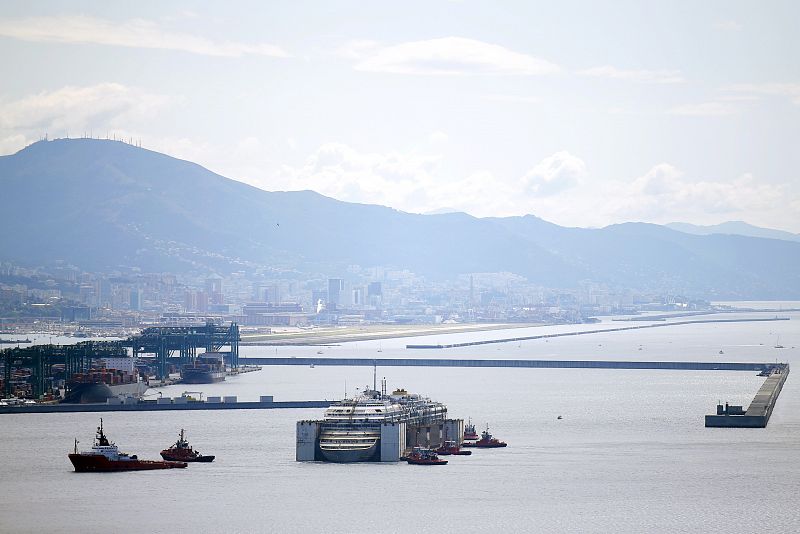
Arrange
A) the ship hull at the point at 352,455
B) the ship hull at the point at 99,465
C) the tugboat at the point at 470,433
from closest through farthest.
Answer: the ship hull at the point at 99,465 → the ship hull at the point at 352,455 → the tugboat at the point at 470,433

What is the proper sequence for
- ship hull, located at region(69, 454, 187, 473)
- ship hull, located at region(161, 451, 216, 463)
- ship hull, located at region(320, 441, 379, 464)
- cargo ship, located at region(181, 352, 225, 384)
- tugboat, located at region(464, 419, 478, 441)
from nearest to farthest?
ship hull, located at region(69, 454, 187, 473), ship hull, located at region(320, 441, 379, 464), ship hull, located at region(161, 451, 216, 463), tugboat, located at region(464, 419, 478, 441), cargo ship, located at region(181, 352, 225, 384)

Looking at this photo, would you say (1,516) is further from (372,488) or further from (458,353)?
(458,353)

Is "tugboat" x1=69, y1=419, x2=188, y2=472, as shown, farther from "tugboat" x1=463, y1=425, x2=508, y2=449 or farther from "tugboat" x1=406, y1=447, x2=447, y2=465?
"tugboat" x1=463, y1=425, x2=508, y2=449

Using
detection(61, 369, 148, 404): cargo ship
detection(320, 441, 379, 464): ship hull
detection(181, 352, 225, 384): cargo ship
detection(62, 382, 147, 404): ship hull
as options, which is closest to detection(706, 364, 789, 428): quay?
detection(320, 441, 379, 464): ship hull

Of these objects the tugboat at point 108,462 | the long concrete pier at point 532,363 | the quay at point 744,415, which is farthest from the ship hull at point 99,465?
the long concrete pier at point 532,363

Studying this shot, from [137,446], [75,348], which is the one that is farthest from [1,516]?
[75,348]

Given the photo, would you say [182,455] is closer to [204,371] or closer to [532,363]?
[204,371]

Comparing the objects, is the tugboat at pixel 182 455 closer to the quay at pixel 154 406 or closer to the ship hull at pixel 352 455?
the ship hull at pixel 352 455
